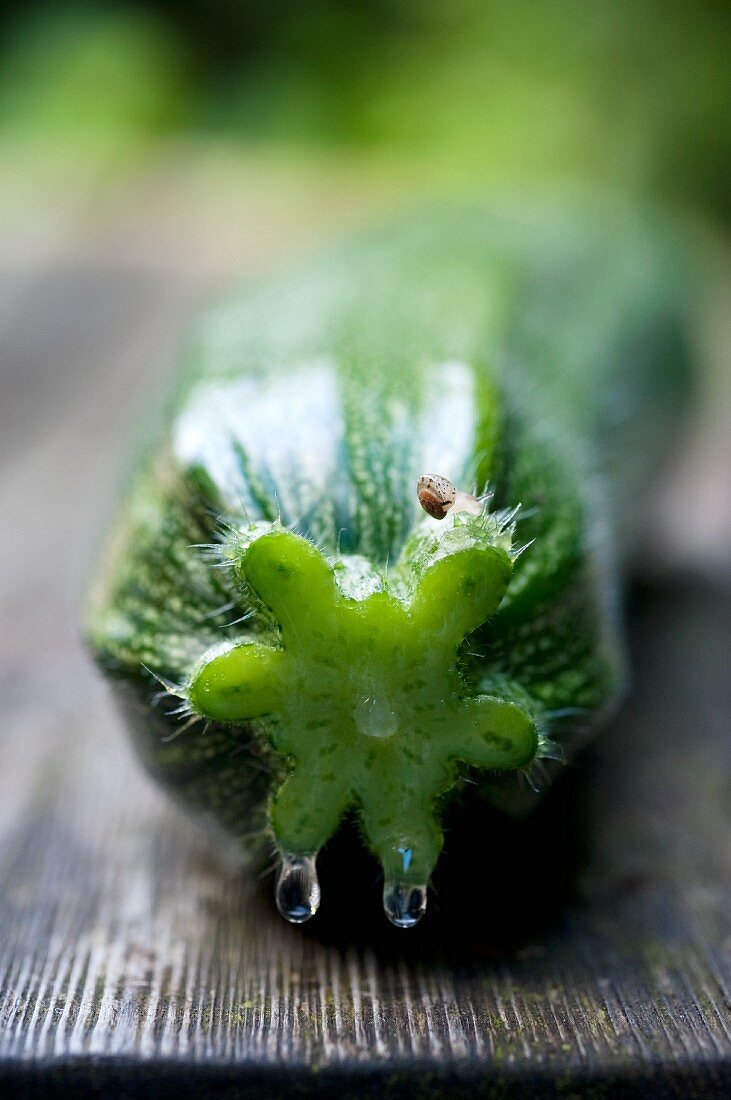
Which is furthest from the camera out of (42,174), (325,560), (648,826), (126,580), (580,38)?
(580,38)

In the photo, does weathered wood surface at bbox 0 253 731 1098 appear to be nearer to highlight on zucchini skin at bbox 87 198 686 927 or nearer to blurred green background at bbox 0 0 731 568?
highlight on zucchini skin at bbox 87 198 686 927

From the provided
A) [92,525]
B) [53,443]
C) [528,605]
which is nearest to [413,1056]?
[528,605]

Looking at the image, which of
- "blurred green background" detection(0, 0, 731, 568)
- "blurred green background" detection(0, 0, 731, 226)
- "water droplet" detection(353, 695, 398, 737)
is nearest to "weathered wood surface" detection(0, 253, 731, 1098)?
"water droplet" detection(353, 695, 398, 737)

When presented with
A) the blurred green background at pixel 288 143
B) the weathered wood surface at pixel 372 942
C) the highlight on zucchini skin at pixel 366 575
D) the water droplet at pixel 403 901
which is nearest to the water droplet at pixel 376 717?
the highlight on zucchini skin at pixel 366 575

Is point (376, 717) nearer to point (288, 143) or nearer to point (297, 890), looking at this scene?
point (297, 890)

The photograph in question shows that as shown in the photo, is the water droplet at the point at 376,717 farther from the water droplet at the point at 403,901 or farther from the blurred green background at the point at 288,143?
the blurred green background at the point at 288,143

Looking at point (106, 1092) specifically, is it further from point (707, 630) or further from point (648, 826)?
point (707, 630)
